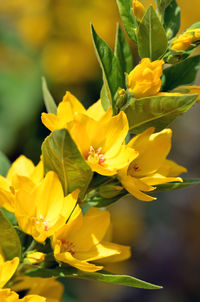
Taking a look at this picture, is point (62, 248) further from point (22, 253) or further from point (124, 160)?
point (124, 160)

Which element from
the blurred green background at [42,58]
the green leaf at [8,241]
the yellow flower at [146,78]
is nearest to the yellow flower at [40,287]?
the green leaf at [8,241]

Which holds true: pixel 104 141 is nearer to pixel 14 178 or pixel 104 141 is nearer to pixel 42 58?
pixel 14 178

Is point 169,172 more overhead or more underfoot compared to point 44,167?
more underfoot

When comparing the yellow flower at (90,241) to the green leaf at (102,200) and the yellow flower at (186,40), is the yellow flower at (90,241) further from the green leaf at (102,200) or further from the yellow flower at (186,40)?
the yellow flower at (186,40)

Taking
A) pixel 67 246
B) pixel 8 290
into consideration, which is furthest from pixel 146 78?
pixel 8 290

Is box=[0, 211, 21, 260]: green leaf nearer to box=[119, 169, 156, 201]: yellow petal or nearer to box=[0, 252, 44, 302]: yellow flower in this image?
box=[0, 252, 44, 302]: yellow flower

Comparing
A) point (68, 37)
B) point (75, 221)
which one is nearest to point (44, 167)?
point (75, 221)

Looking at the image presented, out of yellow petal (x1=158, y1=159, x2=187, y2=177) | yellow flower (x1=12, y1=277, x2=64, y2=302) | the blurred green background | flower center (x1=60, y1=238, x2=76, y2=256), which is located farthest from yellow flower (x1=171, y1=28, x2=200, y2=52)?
the blurred green background
